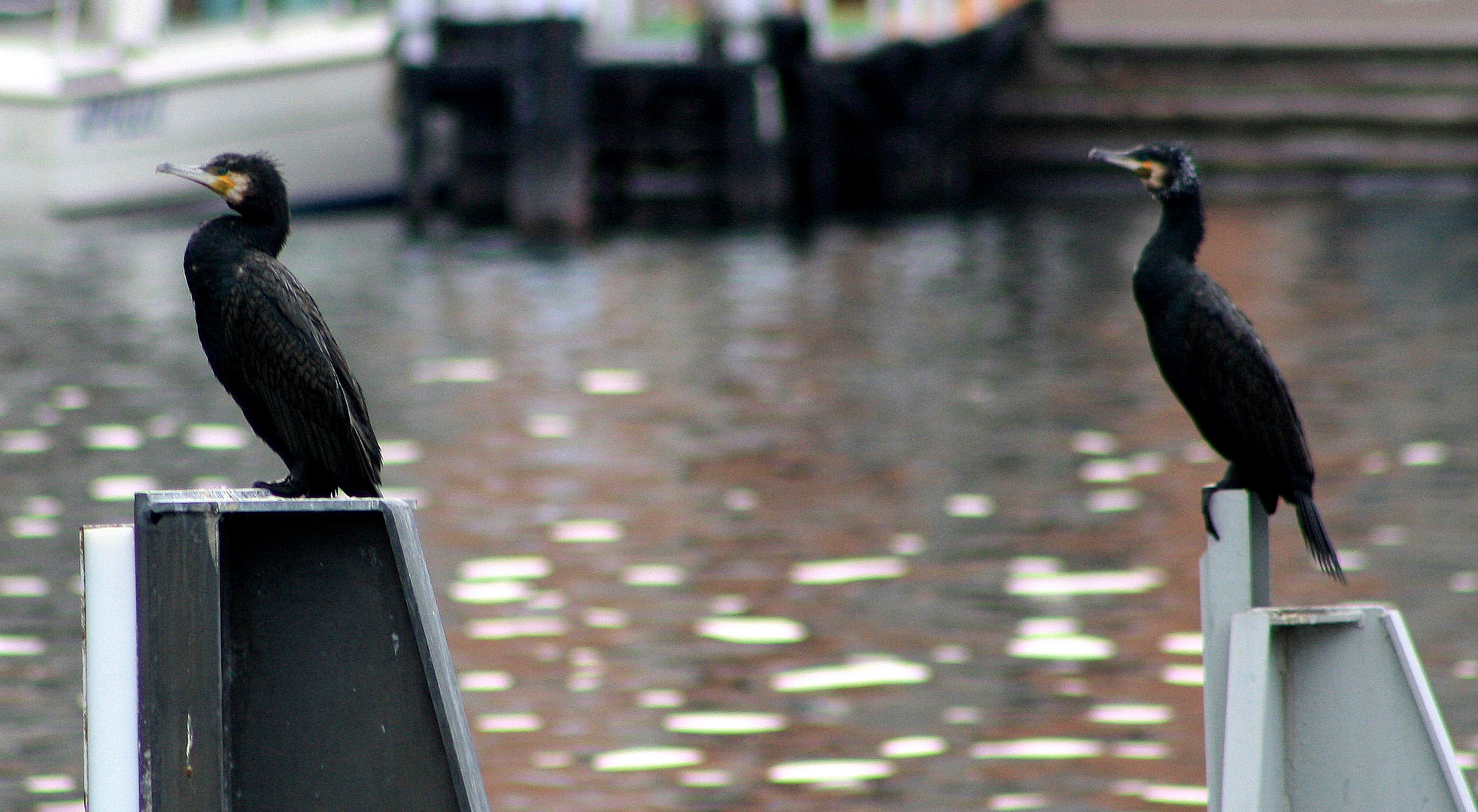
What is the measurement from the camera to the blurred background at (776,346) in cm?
544

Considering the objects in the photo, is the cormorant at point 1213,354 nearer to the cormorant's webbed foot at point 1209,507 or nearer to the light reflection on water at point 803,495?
the cormorant's webbed foot at point 1209,507

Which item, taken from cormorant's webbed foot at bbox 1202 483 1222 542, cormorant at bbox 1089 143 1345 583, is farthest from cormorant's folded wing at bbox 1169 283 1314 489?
cormorant's webbed foot at bbox 1202 483 1222 542

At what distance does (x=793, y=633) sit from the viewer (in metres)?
6.09

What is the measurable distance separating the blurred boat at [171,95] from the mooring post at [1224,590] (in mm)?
20624

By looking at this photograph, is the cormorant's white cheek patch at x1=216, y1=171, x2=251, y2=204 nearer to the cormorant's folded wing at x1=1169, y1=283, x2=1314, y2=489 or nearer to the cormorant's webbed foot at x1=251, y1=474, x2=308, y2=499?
the cormorant's webbed foot at x1=251, y1=474, x2=308, y2=499

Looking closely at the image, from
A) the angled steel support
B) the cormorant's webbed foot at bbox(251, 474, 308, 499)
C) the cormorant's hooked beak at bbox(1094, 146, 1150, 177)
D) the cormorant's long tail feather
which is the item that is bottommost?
the angled steel support

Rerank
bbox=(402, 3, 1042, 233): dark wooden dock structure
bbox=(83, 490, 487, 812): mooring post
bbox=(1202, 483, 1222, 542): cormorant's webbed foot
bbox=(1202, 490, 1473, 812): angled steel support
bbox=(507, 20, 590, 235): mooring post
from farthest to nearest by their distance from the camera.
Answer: bbox=(402, 3, 1042, 233): dark wooden dock structure → bbox=(507, 20, 590, 235): mooring post → bbox=(1202, 483, 1222, 542): cormorant's webbed foot → bbox=(1202, 490, 1473, 812): angled steel support → bbox=(83, 490, 487, 812): mooring post

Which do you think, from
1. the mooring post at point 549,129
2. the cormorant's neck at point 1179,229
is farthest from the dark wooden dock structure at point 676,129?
the cormorant's neck at point 1179,229

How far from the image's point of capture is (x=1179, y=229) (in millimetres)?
3561

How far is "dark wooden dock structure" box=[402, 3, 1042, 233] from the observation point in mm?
20547

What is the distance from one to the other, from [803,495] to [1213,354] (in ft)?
15.4

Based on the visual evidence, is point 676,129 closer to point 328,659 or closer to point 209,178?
point 209,178

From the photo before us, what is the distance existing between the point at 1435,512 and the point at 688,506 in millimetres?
2561

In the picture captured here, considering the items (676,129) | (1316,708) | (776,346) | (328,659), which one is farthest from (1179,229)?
(676,129)
